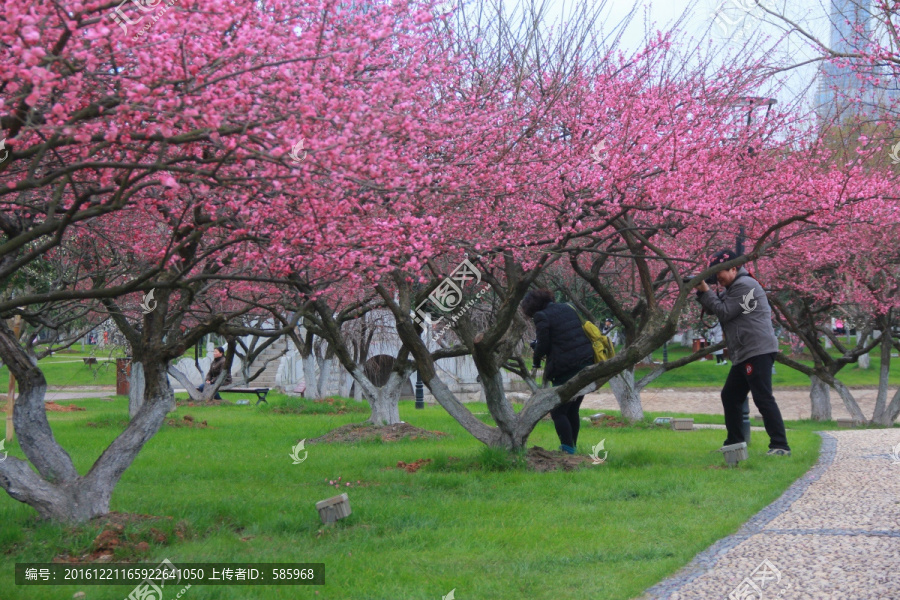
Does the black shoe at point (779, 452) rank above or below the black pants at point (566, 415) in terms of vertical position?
below

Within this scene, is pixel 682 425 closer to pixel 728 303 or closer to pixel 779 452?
pixel 779 452

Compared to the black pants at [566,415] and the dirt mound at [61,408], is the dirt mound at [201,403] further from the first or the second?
the black pants at [566,415]

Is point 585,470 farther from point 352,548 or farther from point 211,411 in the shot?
point 211,411

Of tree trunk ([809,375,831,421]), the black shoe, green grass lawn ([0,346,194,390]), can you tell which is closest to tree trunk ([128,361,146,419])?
the black shoe

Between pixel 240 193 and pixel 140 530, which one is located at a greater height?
pixel 240 193

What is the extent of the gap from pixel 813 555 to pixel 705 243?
967 cm

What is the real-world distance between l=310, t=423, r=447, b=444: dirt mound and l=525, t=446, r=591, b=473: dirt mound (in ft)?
13.9

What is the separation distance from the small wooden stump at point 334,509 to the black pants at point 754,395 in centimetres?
458

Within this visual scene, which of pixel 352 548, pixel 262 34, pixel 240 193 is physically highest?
pixel 262 34

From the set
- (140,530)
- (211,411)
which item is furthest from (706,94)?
(211,411)

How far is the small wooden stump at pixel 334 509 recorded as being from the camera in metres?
6.26

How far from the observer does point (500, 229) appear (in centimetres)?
→ 945

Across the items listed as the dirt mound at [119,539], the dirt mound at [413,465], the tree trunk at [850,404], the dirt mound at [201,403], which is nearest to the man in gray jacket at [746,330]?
the dirt mound at [413,465]

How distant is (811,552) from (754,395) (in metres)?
3.84
